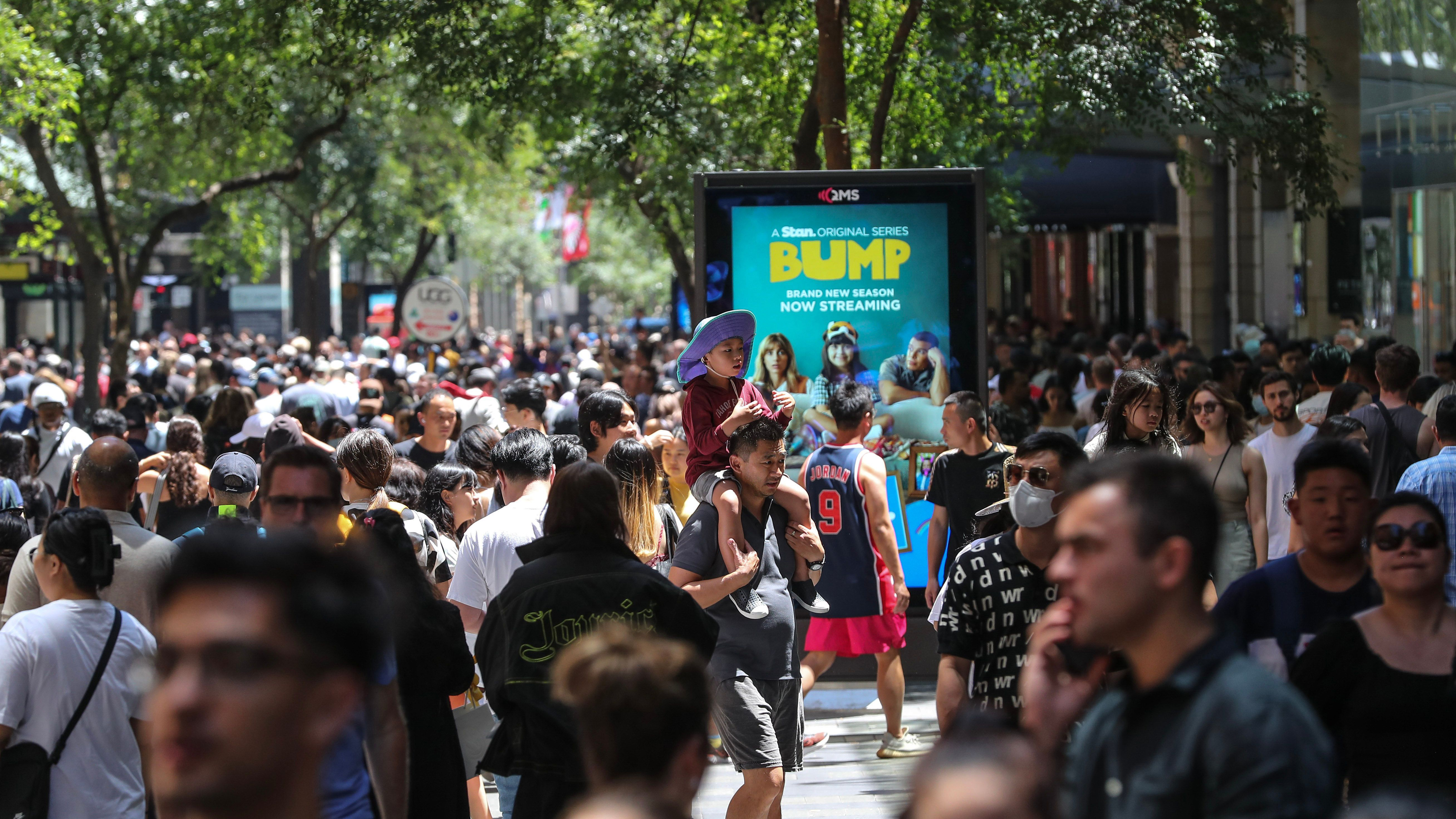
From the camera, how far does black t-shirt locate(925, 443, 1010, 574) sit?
852 centimetres

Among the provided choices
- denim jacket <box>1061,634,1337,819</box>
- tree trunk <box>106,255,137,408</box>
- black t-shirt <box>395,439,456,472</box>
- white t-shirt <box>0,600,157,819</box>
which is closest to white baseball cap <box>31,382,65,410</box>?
black t-shirt <box>395,439,456,472</box>

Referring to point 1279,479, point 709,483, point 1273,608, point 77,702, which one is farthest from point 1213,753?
point 1279,479

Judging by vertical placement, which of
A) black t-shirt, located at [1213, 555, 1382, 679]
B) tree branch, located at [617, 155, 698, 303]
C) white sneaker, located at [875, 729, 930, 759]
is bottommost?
white sneaker, located at [875, 729, 930, 759]

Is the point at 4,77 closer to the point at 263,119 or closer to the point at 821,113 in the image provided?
the point at 263,119

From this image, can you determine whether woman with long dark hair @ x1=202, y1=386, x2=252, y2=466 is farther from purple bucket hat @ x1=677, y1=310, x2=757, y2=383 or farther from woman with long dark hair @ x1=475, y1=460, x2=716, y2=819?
woman with long dark hair @ x1=475, y1=460, x2=716, y2=819

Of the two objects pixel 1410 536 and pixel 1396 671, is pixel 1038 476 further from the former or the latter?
pixel 1396 671

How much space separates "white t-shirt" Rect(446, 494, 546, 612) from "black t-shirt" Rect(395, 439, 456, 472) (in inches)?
153


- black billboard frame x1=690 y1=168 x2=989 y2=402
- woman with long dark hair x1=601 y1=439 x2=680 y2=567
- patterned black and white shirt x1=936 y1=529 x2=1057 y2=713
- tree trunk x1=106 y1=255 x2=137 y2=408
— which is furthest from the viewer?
tree trunk x1=106 y1=255 x2=137 y2=408

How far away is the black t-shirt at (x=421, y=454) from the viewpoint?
9.80 metres

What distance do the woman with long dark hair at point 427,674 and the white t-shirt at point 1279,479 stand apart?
4.93m

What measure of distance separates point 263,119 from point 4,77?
10.3 feet

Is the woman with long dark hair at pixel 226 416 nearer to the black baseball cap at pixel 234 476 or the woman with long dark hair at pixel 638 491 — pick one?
the black baseball cap at pixel 234 476

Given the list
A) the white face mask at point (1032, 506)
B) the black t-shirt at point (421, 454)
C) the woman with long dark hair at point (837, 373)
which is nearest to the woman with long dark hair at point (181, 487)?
the black t-shirt at point (421, 454)

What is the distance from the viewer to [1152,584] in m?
2.51
